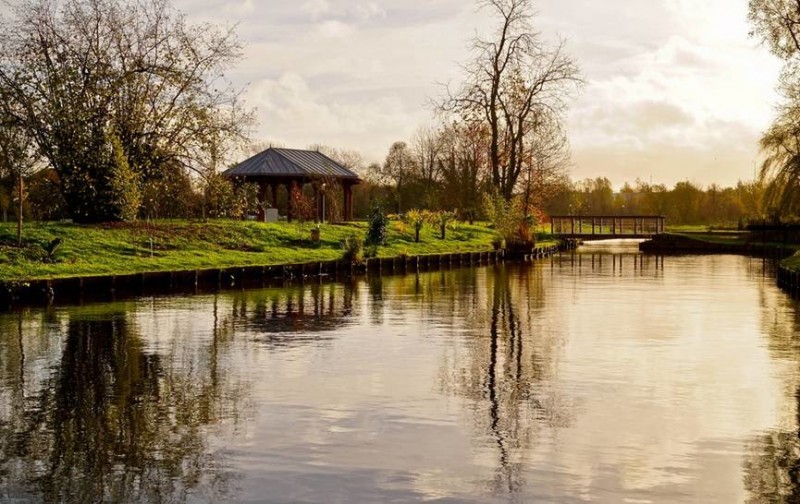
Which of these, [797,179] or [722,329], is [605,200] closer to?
[797,179]

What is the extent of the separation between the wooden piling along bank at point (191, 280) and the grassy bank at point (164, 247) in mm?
841

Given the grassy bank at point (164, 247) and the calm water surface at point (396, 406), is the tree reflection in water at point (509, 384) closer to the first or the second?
the calm water surface at point (396, 406)

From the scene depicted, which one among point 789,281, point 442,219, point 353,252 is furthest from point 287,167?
point 789,281

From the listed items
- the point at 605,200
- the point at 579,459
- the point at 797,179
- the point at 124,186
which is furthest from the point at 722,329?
the point at 605,200

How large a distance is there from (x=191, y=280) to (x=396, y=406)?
69.3ft

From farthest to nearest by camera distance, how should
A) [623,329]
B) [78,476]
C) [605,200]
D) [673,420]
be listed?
1. [605,200]
2. [623,329]
3. [673,420]
4. [78,476]

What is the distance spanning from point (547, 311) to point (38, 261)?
53.0 ft

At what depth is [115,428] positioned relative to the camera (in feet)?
35.2

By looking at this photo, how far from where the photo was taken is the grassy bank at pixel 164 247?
100 feet

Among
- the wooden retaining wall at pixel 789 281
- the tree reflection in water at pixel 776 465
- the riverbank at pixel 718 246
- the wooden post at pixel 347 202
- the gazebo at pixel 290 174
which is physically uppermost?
the gazebo at pixel 290 174

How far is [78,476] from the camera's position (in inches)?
348

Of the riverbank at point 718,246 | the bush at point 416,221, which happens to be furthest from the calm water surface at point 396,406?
the riverbank at point 718,246

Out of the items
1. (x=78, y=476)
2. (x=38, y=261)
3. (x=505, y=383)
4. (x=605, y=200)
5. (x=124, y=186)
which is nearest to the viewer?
(x=78, y=476)

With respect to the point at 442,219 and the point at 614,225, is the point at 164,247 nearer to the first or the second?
the point at 442,219
